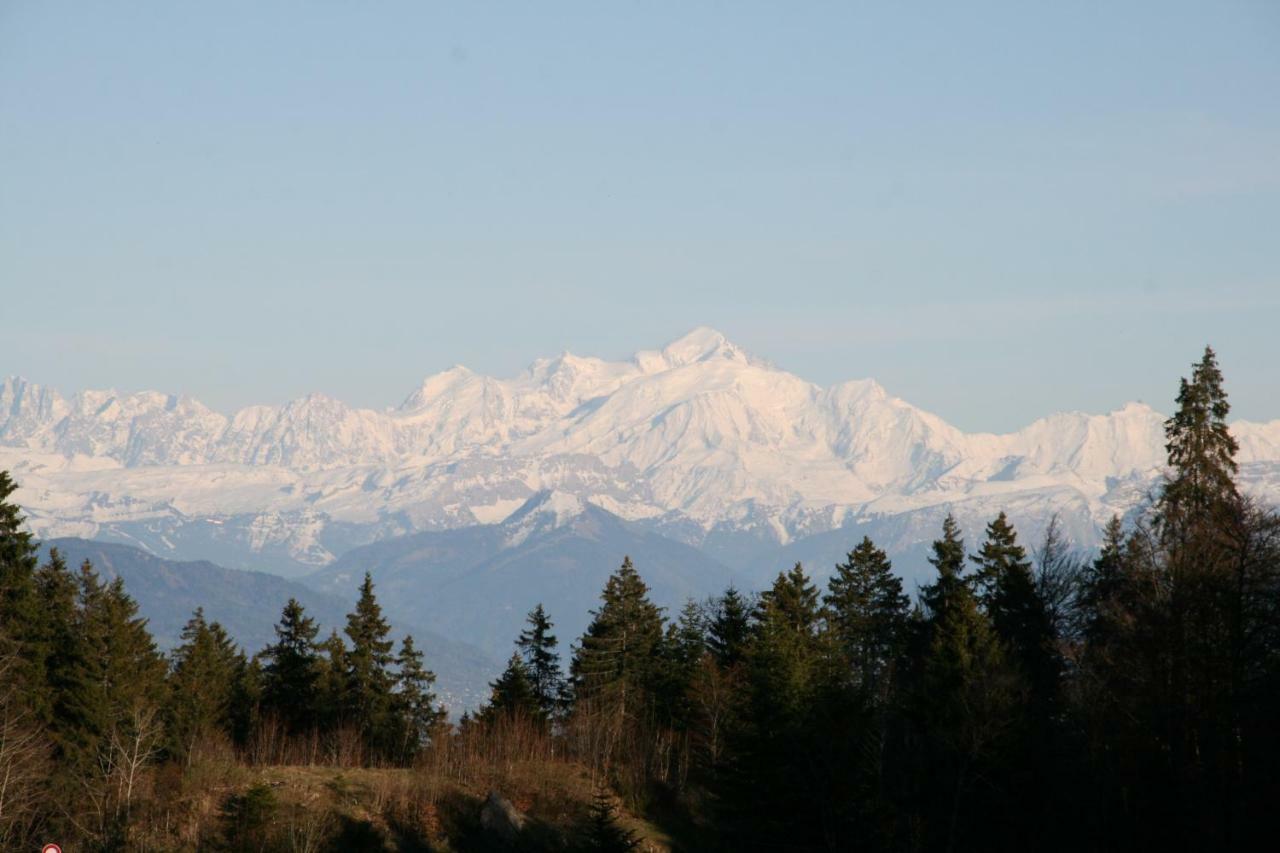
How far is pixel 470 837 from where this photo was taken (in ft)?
205

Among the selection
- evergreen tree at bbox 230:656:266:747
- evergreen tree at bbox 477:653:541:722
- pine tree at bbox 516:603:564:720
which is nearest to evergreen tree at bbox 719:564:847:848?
evergreen tree at bbox 477:653:541:722

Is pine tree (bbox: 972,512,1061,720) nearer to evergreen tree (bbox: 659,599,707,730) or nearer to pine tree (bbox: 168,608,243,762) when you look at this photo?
evergreen tree (bbox: 659,599,707,730)

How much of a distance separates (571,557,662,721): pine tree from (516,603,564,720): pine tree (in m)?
2.94

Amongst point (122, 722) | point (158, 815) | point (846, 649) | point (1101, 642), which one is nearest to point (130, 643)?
point (122, 722)

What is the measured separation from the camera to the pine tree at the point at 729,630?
8881cm

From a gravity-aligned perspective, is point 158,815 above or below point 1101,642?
below

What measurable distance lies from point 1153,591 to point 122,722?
4124 centimetres

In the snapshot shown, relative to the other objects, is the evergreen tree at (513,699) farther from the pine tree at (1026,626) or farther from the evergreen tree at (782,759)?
the pine tree at (1026,626)

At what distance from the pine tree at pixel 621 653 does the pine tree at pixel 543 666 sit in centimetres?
294

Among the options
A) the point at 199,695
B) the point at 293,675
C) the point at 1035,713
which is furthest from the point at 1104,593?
the point at 293,675

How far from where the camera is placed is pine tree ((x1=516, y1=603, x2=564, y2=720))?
9381cm

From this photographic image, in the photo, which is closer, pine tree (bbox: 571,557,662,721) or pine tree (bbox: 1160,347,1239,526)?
pine tree (bbox: 1160,347,1239,526)

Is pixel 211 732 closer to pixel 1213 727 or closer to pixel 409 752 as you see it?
pixel 409 752

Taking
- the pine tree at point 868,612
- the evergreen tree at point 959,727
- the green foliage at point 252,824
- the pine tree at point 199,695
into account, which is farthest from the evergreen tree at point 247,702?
the evergreen tree at point 959,727
